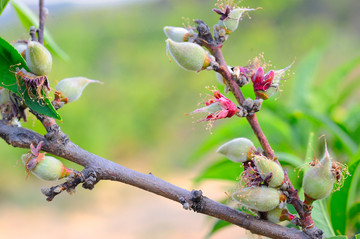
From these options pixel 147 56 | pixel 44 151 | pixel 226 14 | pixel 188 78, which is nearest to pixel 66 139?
pixel 44 151

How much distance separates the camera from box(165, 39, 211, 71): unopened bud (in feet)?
1.79

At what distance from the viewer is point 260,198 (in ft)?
1.77

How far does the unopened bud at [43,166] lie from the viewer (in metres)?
0.56

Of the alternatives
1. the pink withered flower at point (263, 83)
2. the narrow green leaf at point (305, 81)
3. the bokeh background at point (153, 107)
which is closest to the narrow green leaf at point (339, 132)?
the bokeh background at point (153, 107)

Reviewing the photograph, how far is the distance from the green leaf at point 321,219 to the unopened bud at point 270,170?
0.61 feet

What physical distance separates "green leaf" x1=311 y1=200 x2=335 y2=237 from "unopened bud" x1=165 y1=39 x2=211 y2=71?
1.10 ft

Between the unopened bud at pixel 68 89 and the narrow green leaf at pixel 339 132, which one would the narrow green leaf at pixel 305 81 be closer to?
the narrow green leaf at pixel 339 132

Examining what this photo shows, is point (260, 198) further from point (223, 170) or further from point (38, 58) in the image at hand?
point (223, 170)

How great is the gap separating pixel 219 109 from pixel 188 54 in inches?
3.6

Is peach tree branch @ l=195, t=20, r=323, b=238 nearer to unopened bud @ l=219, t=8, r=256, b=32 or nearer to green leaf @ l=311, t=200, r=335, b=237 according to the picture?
unopened bud @ l=219, t=8, r=256, b=32

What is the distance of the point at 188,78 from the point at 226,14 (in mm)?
7682

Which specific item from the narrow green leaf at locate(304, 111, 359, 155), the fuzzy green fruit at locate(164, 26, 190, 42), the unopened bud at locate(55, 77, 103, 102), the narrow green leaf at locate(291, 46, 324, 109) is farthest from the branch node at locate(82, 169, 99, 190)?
the narrow green leaf at locate(291, 46, 324, 109)

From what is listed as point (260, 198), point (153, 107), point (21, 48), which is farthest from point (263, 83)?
point (153, 107)

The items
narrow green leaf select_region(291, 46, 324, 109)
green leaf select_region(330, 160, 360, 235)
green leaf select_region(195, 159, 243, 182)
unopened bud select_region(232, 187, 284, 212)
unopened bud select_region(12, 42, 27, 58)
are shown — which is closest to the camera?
unopened bud select_region(232, 187, 284, 212)
